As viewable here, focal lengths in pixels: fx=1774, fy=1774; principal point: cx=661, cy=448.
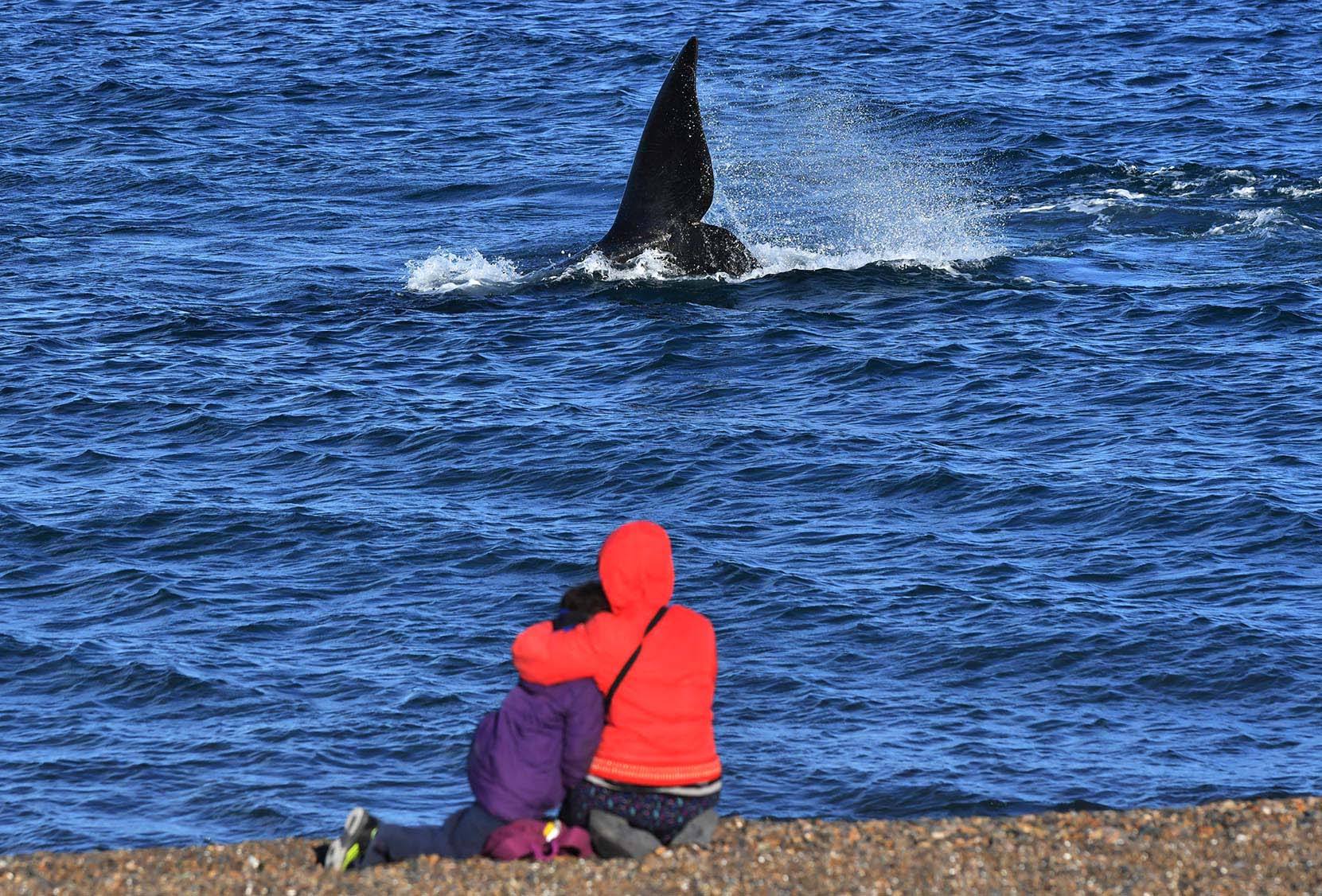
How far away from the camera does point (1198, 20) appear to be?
123 feet

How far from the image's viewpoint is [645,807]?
7891 millimetres

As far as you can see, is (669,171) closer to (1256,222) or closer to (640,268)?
(640,268)

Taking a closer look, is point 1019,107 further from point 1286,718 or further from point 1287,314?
point 1286,718

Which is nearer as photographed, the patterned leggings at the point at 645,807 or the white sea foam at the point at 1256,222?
the patterned leggings at the point at 645,807

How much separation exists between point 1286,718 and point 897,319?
897 cm

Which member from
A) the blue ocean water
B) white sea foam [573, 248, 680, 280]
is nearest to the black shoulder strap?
the blue ocean water

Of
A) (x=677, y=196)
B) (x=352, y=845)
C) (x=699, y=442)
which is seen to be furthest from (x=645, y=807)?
(x=677, y=196)

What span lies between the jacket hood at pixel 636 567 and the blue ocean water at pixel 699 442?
9.49ft

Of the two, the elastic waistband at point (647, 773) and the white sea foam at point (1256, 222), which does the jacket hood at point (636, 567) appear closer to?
the elastic waistband at point (647, 773)

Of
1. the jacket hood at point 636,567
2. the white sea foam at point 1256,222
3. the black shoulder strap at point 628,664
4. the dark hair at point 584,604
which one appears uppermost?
the jacket hood at point 636,567

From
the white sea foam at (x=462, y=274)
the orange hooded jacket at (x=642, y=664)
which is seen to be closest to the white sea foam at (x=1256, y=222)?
the white sea foam at (x=462, y=274)

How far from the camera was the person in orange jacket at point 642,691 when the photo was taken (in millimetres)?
7641

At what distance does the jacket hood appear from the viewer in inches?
299

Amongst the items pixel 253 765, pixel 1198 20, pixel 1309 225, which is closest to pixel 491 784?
pixel 253 765
